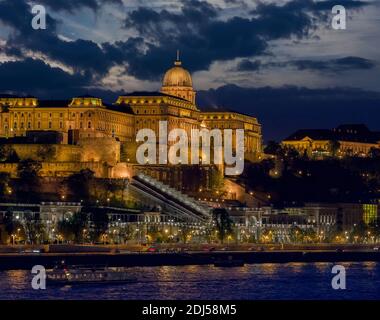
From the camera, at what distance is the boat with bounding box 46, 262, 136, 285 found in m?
51.8

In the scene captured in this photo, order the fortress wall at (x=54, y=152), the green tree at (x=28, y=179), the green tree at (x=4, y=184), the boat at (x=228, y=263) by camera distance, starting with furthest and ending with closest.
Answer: the fortress wall at (x=54, y=152), the green tree at (x=28, y=179), the green tree at (x=4, y=184), the boat at (x=228, y=263)

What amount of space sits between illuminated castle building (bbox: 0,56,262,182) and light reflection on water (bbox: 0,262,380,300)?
3043 cm

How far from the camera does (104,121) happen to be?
10731 centimetres

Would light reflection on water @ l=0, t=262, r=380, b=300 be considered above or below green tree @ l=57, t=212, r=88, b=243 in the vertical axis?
below

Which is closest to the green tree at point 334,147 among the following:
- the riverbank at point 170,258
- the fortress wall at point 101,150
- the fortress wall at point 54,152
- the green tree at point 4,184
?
the fortress wall at point 101,150

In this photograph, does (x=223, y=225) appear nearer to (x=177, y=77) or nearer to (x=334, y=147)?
(x=177, y=77)

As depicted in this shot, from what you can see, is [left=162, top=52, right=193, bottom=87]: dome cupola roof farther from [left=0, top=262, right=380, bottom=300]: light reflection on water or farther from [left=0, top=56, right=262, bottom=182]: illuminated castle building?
[left=0, top=262, right=380, bottom=300]: light reflection on water

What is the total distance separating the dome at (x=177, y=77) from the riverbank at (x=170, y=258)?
46.5 m

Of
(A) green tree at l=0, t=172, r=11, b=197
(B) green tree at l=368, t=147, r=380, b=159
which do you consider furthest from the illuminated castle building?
(B) green tree at l=368, t=147, r=380, b=159

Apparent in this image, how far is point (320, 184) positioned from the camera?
117 meters

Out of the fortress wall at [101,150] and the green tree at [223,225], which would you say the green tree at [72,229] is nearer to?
the green tree at [223,225]

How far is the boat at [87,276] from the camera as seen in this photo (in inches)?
2039

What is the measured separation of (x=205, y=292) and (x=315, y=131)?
325 feet
